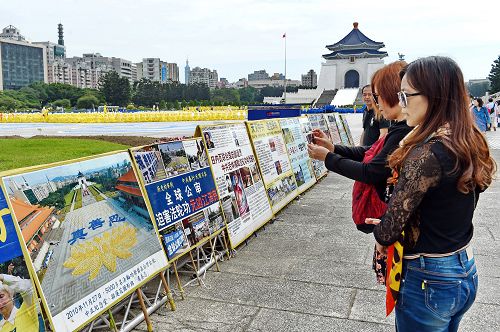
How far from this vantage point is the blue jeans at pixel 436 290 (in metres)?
2.03

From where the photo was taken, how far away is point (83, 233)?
10.9ft

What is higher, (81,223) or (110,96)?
(110,96)

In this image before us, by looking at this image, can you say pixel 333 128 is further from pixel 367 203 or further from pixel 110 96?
pixel 110 96

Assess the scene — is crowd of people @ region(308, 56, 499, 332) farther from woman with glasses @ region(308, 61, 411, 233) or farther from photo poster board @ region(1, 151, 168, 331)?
photo poster board @ region(1, 151, 168, 331)

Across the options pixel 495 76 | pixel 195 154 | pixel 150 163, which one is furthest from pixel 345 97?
pixel 150 163

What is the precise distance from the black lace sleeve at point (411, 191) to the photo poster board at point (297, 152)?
6.60 m

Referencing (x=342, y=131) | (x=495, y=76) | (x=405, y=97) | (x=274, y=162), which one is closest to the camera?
(x=405, y=97)

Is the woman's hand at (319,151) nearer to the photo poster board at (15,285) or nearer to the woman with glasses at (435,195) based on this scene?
the woman with glasses at (435,195)

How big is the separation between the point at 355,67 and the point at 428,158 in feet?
333

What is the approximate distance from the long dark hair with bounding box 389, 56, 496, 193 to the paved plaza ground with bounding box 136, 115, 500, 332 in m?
2.28

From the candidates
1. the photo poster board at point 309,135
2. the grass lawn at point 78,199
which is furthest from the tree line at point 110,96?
the grass lawn at point 78,199

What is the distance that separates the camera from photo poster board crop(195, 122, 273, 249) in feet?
18.3

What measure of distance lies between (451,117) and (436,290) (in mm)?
748

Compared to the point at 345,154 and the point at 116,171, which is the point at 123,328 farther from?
the point at 345,154
